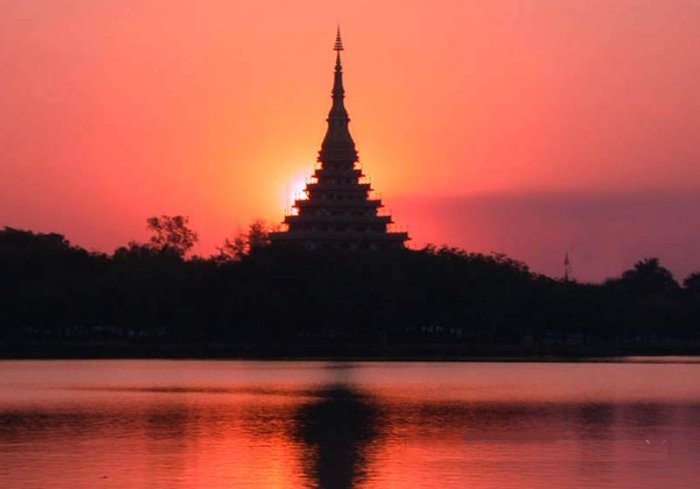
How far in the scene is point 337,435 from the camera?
4541cm

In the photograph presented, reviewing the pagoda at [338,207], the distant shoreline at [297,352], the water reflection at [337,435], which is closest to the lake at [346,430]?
the water reflection at [337,435]

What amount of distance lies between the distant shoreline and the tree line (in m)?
0.93

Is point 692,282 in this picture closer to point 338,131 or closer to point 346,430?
point 338,131

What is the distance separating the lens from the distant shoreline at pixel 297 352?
9831 centimetres

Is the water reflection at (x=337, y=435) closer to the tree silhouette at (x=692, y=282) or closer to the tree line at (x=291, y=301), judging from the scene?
the tree line at (x=291, y=301)

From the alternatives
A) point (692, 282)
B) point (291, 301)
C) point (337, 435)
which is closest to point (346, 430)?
point (337, 435)

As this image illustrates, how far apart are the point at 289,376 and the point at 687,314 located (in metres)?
61.6

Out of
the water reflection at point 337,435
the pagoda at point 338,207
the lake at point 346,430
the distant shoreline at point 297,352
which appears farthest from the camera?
the pagoda at point 338,207

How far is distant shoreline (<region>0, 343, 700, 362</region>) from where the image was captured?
98312mm

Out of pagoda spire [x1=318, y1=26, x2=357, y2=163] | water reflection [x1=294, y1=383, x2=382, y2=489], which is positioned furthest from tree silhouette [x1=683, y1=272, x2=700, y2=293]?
water reflection [x1=294, y1=383, x2=382, y2=489]

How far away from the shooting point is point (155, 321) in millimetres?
103000

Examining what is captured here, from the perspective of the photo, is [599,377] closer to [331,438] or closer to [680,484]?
[331,438]

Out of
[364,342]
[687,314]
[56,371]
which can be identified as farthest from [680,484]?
[687,314]

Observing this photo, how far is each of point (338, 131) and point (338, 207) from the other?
7.95 m
